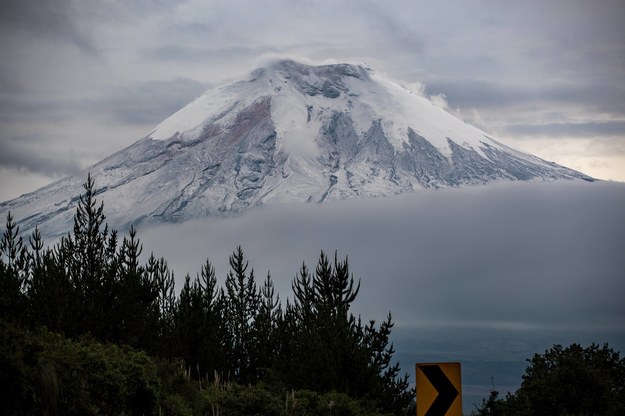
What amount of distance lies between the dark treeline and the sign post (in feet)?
85.3

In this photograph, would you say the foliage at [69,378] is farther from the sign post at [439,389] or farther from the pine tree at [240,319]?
the pine tree at [240,319]

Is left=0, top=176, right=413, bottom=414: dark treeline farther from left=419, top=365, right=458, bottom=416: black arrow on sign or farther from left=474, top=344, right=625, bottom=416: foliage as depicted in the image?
left=419, top=365, right=458, bottom=416: black arrow on sign

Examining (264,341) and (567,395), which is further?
(264,341)

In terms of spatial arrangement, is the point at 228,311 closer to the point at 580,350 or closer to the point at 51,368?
the point at 580,350

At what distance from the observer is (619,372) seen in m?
47.3

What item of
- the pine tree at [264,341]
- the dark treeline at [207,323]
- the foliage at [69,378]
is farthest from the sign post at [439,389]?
the pine tree at [264,341]

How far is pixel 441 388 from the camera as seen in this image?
15234 millimetres

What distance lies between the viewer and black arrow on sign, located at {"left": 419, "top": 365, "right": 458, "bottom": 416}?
15.2 metres

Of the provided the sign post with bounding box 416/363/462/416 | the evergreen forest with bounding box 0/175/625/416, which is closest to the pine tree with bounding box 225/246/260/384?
the evergreen forest with bounding box 0/175/625/416

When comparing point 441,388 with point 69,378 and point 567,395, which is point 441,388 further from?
point 567,395

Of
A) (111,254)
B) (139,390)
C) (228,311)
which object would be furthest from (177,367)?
(228,311)

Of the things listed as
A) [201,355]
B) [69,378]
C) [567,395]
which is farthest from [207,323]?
[69,378]

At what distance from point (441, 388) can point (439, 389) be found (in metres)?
0.04

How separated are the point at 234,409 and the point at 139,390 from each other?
212 inches
